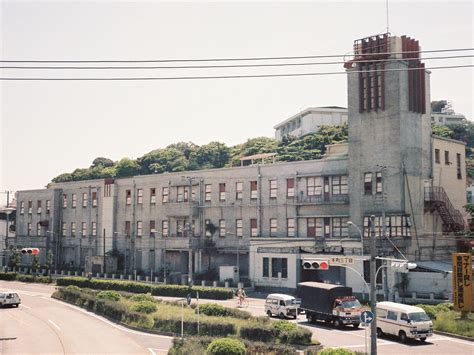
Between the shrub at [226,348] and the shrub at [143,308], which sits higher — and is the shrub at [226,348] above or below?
above

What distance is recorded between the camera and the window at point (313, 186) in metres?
59.8

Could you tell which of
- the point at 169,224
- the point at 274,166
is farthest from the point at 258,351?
the point at 169,224

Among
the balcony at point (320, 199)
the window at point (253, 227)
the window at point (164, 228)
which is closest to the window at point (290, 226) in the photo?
the balcony at point (320, 199)

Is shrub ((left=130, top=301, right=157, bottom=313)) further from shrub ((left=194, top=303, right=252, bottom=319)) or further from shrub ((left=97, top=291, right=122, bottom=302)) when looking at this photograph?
shrub ((left=97, top=291, right=122, bottom=302))

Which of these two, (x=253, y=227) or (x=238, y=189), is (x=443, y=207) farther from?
(x=238, y=189)

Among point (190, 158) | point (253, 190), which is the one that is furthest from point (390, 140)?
point (190, 158)

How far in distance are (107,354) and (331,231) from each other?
3342cm

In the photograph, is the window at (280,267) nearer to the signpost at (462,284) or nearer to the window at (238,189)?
the window at (238,189)

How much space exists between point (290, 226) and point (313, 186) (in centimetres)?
547

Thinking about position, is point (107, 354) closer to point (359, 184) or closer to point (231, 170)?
point (359, 184)

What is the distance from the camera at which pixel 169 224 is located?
7356 cm

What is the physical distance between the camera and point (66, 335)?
36156 millimetres

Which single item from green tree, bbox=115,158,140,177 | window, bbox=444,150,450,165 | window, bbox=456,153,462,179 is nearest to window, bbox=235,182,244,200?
window, bbox=444,150,450,165

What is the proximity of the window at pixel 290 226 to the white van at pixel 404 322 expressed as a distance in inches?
1058
